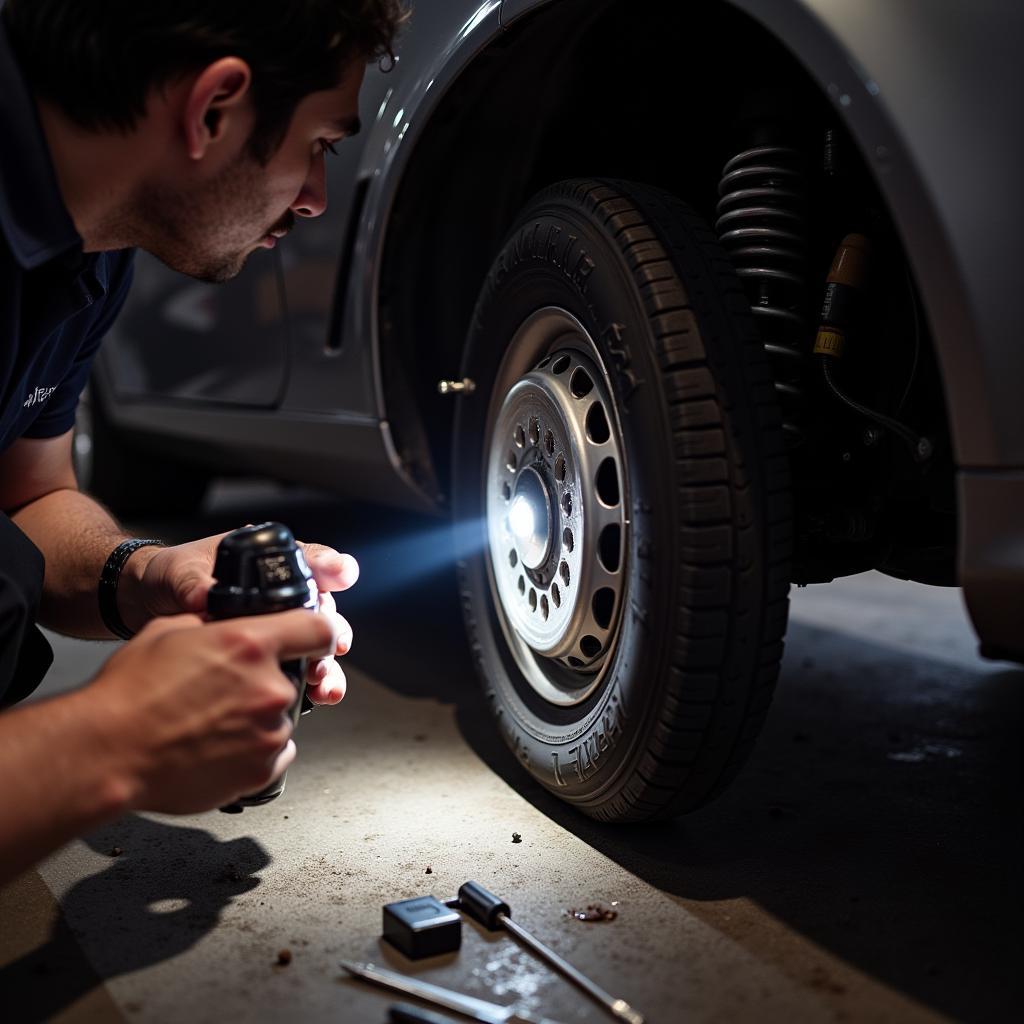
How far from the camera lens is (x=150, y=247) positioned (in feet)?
3.91

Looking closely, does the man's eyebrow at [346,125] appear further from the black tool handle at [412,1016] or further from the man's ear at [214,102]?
the black tool handle at [412,1016]

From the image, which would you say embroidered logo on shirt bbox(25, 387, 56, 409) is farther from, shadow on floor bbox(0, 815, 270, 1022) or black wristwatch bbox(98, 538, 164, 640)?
shadow on floor bbox(0, 815, 270, 1022)

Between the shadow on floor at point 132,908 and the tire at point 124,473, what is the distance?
2080 millimetres

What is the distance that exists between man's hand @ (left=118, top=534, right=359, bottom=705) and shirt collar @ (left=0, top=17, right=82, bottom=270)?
0.36 meters

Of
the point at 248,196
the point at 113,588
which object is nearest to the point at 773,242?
the point at 248,196

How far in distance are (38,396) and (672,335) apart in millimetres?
765

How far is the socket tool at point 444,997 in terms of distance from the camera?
36.2 inches

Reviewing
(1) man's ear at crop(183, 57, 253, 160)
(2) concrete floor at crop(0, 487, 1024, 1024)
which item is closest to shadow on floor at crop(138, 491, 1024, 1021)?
(2) concrete floor at crop(0, 487, 1024, 1024)

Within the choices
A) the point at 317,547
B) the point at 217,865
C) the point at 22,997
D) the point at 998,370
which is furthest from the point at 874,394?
the point at 22,997

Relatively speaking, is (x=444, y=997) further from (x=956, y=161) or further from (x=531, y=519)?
(x=956, y=161)

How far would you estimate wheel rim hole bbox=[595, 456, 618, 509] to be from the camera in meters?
1.32

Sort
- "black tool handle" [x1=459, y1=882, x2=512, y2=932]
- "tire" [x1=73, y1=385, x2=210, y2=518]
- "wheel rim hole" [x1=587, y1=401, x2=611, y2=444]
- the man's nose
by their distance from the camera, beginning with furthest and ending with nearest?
"tire" [x1=73, y1=385, x2=210, y2=518], "wheel rim hole" [x1=587, y1=401, x2=611, y2=444], the man's nose, "black tool handle" [x1=459, y1=882, x2=512, y2=932]

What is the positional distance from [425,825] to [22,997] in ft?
1.63

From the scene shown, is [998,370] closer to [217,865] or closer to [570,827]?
[570,827]
